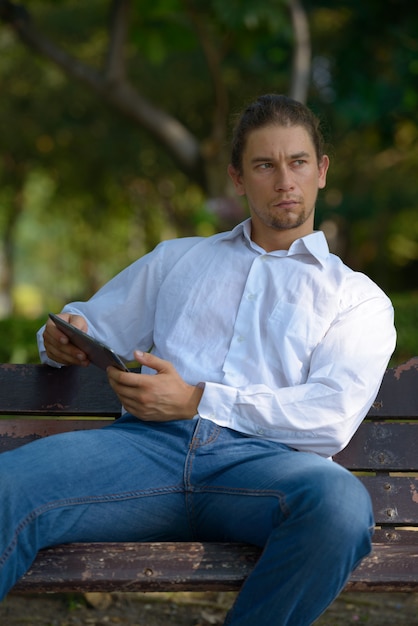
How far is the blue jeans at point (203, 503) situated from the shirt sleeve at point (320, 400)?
0.06m

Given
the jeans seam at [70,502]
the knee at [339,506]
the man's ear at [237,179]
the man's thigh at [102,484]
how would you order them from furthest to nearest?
1. the man's ear at [237,179]
2. the man's thigh at [102,484]
3. the jeans seam at [70,502]
4. the knee at [339,506]

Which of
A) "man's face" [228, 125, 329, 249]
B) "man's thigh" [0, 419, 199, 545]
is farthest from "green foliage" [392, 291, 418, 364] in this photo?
"man's thigh" [0, 419, 199, 545]

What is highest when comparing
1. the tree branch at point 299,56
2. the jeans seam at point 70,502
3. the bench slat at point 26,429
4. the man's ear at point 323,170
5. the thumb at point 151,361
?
the tree branch at point 299,56

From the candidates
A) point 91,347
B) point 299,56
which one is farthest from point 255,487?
point 299,56

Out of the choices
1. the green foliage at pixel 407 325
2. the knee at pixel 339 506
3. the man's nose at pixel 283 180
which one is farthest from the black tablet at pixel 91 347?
the green foliage at pixel 407 325

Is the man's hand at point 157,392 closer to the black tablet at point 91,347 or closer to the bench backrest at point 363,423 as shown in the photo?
the black tablet at point 91,347

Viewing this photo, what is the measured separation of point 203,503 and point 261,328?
2.08 ft

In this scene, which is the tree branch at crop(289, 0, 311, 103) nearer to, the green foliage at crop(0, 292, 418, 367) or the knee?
the green foliage at crop(0, 292, 418, 367)

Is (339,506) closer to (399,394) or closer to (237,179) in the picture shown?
(399,394)

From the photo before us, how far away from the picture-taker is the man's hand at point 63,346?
10.6ft

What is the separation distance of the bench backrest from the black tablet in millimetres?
305

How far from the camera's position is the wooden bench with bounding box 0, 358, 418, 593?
2.65 m

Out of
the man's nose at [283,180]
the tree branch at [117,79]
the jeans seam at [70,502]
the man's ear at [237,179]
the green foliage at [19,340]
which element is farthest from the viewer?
the tree branch at [117,79]

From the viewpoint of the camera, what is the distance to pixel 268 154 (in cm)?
328
